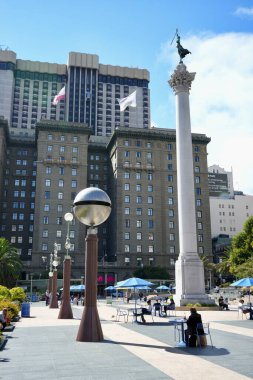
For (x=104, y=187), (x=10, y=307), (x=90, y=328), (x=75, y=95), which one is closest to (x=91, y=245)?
(x=90, y=328)

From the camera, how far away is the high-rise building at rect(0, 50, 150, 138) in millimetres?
149625

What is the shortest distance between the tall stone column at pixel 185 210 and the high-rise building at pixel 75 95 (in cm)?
10832

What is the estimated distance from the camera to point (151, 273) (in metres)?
91.0

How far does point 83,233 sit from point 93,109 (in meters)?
71.8

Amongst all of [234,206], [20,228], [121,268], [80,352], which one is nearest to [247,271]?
[121,268]

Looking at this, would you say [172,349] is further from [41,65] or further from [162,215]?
[41,65]

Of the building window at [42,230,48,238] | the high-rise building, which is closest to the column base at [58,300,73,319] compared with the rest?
the building window at [42,230,48,238]

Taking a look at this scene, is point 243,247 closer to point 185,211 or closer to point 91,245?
point 185,211

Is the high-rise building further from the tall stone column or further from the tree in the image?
the tall stone column

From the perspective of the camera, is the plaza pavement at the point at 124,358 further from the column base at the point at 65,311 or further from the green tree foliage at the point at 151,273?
the green tree foliage at the point at 151,273

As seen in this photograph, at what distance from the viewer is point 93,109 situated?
154 meters

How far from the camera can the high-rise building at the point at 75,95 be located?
5891 inches

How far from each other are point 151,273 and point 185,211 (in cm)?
5483

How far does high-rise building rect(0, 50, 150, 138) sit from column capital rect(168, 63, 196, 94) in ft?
352
